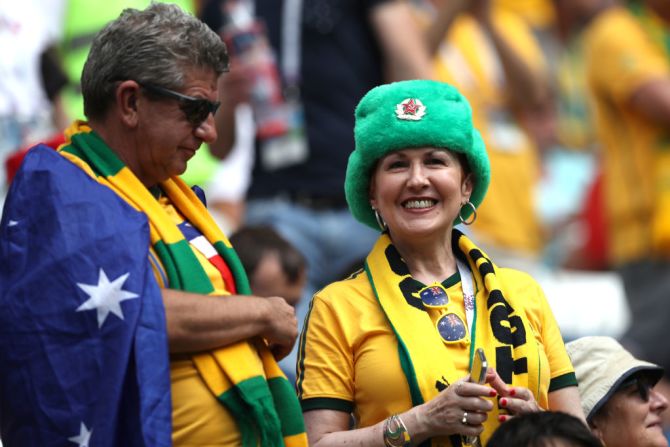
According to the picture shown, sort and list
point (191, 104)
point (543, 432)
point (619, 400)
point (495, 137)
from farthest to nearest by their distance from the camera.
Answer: point (495, 137), point (619, 400), point (191, 104), point (543, 432)

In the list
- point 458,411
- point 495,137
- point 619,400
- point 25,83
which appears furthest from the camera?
point 495,137

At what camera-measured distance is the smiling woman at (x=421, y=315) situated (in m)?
4.51

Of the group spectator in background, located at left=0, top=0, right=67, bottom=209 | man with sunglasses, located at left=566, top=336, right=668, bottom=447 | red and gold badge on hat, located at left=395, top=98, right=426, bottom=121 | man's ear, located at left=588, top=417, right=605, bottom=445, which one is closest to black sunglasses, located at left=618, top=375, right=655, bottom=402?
man with sunglasses, located at left=566, top=336, right=668, bottom=447

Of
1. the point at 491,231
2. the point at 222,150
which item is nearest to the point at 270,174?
the point at 222,150

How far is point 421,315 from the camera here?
4.65m

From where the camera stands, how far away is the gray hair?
454 centimetres

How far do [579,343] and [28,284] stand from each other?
1.83 meters

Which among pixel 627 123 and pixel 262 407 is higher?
pixel 627 123

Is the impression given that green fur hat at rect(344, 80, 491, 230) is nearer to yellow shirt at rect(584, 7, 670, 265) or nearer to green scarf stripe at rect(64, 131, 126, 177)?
green scarf stripe at rect(64, 131, 126, 177)

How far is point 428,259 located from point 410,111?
17.3 inches

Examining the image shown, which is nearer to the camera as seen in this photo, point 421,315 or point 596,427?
point 421,315

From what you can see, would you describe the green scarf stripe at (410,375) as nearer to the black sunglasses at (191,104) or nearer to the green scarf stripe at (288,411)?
the green scarf stripe at (288,411)

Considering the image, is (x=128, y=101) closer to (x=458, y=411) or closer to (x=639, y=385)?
(x=458, y=411)

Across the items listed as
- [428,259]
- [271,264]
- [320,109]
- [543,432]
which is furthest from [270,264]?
[543,432]
